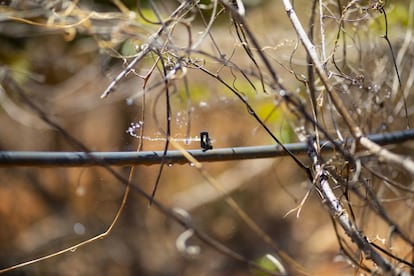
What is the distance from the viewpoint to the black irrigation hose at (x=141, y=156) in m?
0.74

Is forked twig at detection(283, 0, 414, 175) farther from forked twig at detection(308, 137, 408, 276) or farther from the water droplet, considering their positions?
the water droplet

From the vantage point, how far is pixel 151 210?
2.74 meters

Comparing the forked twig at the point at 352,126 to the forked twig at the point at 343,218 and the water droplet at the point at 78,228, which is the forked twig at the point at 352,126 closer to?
the forked twig at the point at 343,218

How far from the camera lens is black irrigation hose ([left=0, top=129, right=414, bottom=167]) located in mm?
737

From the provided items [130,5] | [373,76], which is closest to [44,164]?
[373,76]

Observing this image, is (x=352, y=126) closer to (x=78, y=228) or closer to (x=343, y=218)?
(x=343, y=218)

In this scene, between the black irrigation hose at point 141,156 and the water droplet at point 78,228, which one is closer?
the black irrigation hose at point 141,156

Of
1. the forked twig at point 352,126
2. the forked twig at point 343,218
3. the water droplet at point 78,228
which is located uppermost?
the forked twig at point 352,126

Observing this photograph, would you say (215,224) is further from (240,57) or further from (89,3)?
(89,3)

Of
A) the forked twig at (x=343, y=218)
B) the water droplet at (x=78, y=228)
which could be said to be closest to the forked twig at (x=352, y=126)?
the forked twig at (x=343, y=218)

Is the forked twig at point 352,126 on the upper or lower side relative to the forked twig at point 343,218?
upper

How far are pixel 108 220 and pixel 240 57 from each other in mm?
920

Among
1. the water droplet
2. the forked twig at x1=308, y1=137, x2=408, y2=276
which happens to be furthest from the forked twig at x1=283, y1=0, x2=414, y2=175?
the water droplet

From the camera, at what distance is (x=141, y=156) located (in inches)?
35.2
